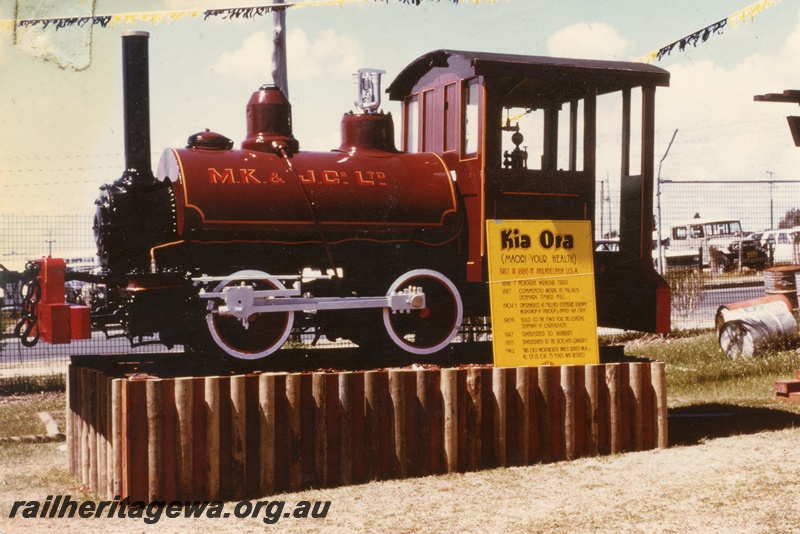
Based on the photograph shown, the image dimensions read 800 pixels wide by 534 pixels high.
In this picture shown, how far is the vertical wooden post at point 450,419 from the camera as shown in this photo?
6.93 metres

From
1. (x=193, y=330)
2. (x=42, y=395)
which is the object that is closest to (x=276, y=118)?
(x=193, y=330)

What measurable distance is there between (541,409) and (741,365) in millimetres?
5156

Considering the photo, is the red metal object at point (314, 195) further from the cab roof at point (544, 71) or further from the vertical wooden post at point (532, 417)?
the vertical wooden post at point (532, 417)

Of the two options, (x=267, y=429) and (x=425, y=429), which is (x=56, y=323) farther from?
(x=425, y=429)

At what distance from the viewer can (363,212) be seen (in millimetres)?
7746

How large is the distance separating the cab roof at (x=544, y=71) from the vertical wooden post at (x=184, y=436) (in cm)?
358

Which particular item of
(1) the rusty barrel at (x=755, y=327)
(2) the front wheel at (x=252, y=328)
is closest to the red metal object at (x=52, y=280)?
(2) the front wheel at (x=252, y=328)

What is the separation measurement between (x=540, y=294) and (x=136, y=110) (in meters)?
3.51

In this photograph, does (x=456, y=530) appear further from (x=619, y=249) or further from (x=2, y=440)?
(x=2, y=440)

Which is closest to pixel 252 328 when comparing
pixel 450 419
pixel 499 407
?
pixel 450 419

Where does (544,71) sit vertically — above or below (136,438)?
above

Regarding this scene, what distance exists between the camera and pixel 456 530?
5402 millimetres

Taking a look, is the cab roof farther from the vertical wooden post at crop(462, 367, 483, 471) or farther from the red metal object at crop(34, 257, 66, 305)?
the red metal object at crop(34, 257, 66, 305)

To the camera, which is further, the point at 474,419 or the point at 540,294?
the point at 540,294
